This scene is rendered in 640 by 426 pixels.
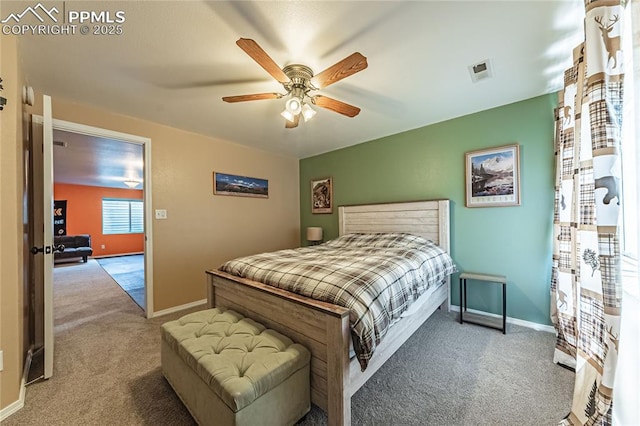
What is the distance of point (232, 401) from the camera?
3.47 feet

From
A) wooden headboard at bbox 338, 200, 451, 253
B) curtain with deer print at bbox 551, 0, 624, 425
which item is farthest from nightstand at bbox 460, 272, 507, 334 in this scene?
curtain with deer print at bbox 551, 0, 624, 425

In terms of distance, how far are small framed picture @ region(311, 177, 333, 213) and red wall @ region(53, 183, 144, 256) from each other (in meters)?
7.43

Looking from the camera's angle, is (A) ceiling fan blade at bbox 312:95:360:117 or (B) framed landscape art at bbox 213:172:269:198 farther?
(B) framed landscape art at bbox 213:172:269:198

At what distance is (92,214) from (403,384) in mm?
9793

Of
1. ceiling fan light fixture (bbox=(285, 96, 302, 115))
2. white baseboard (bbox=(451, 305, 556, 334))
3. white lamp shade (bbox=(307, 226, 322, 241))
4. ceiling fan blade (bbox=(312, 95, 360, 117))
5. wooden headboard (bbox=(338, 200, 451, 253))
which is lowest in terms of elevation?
white baseboard (bbox=(451, 305, 556, 334))

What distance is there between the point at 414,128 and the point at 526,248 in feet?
6.37

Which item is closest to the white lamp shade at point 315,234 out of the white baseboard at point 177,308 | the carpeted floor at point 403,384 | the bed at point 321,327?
the white baseboard at point 177,308

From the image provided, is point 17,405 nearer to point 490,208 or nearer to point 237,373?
point 237,373

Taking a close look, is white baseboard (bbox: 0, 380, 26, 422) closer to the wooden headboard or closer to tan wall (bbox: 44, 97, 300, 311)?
tan wall (bbox: 44, 97, 300, 311)

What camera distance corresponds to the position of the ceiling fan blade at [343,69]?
1.45m

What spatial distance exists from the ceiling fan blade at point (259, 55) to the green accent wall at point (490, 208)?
2256 mm

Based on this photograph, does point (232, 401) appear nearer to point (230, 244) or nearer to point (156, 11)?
point (156, 11)

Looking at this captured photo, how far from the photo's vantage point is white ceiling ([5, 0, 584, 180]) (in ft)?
4.73

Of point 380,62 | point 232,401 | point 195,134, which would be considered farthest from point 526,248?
point 195,134
